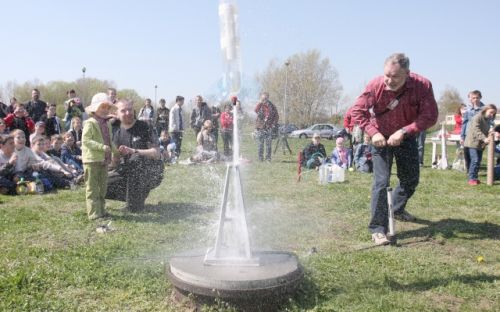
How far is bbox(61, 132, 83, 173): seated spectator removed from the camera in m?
10.9

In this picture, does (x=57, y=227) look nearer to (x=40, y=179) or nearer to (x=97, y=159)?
(x=97, y=159)

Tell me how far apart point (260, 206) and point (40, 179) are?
172 inches

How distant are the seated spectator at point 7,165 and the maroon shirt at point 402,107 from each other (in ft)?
21.7

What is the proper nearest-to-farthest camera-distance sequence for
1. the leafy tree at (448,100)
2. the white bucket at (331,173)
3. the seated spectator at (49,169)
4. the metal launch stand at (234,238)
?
1. the metal launch stand at (234,238)
2. the seated spectator at (49,169)
3. the white bucket at (331,173)
4. the leafy tree at (448,100)

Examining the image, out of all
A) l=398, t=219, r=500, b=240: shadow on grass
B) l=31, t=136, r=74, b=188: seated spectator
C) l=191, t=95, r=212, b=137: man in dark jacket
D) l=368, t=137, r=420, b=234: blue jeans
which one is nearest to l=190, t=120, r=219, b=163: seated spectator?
l=191, t=95, r=212, b=137: man in dark jacket

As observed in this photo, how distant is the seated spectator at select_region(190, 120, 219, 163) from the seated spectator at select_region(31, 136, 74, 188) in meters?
5.87

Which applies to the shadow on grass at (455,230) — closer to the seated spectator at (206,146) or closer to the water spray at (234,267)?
the water spray at (234,267)

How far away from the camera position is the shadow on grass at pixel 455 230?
588 cm

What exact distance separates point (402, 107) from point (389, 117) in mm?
185

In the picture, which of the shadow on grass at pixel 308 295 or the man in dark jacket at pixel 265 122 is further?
the man in dark jacket at pixel 265 122

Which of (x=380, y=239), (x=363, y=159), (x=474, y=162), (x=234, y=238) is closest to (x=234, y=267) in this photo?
(x=234, y=238)

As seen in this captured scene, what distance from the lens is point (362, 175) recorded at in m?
12.4

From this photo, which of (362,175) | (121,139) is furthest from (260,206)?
(362,175)

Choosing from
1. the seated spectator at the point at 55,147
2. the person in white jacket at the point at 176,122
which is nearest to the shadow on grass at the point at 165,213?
the seated spectator at the point at 55,147
